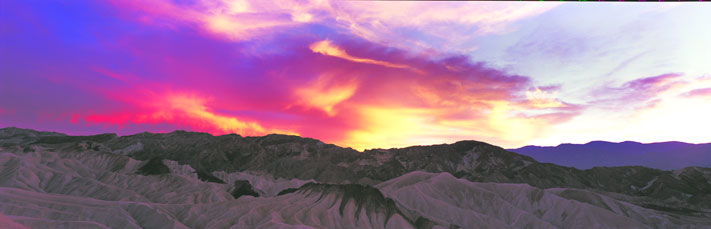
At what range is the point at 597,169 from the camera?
541ft

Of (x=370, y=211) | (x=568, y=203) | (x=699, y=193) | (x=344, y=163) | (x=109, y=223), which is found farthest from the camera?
(x=344, y=163)

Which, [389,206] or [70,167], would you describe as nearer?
[389,206]

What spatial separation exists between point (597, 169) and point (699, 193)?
38.6 m

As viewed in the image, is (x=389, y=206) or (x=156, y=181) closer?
(x=389, y=206)

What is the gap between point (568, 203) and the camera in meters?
83.2

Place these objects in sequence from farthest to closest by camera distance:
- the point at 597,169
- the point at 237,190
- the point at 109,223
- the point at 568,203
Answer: the point at 597,169, the point at 237,190, the point at 568,203, the point at 109,223

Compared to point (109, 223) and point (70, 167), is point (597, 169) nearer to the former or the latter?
point (109, 223)

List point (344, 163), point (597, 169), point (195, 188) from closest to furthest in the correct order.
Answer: point (195, 188) → point (597, 169) → point (344, 163)

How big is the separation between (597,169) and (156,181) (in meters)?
172

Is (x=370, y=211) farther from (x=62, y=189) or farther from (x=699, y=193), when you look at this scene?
(x=699, y=193)

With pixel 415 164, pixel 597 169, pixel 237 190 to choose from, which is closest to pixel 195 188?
pixel 237 190

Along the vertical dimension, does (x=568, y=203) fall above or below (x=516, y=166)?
below

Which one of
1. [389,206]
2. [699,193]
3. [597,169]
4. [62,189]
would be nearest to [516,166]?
[597,169]

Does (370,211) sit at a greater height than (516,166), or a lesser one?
lesser
